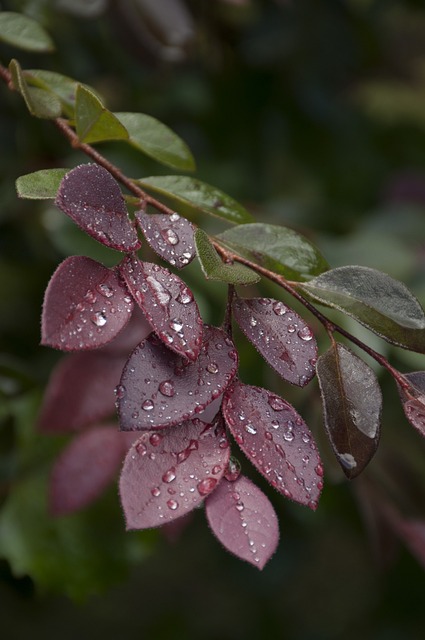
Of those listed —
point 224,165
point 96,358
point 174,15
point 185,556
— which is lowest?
point 185,556

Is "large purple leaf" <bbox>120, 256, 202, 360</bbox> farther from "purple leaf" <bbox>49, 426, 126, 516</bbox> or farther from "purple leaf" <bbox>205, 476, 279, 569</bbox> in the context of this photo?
"purple leaf" <bbox>49, 426, 126, 516</bbox>

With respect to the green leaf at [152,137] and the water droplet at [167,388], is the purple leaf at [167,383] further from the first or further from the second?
the green leaf at [152,137]

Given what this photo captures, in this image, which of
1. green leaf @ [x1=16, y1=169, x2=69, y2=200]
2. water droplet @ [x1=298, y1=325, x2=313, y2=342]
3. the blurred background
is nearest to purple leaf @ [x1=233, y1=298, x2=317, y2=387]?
water droplet @ [x1=298, y1=325, x2=313, y2=342]

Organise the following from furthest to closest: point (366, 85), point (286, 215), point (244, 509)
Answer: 1. point (366, 85)
2. point (286, 215)
3. point (244, 509)

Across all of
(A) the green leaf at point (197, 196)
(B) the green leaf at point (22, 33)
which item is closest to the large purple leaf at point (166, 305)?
(A) the green leaf at point (197, 196)

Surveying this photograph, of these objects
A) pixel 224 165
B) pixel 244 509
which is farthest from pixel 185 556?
pixel 244 509

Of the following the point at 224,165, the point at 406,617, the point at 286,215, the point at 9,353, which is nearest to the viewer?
the point at 9,353

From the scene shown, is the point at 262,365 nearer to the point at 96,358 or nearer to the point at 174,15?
the point at 96,358
